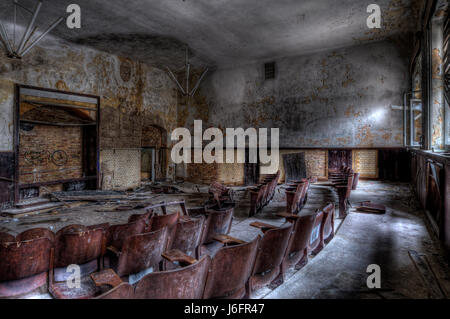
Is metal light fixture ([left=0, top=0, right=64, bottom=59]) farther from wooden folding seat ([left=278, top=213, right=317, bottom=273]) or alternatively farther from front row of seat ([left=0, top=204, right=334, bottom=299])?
wooden folding seat ([left=278, top=213, right=317, bottom=273])

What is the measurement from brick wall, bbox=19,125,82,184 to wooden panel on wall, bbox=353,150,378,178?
33.0ft

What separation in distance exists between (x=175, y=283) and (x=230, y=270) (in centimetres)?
43

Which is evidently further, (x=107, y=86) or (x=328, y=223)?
(x=107, y=86)

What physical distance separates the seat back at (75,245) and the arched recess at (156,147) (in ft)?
31.6

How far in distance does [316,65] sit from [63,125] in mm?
9229

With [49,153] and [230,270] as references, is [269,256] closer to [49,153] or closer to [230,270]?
[230,270]

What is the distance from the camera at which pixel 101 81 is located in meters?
9.30

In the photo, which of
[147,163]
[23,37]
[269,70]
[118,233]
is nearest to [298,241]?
[118,233]

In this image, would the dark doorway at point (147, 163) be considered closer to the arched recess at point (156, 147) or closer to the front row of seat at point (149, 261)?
the arched recess at point (156, 147)

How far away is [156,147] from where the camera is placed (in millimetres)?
12336

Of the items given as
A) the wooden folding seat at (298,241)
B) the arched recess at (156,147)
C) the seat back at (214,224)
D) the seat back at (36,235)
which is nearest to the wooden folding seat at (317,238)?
the wooden folding seat at (298,241)

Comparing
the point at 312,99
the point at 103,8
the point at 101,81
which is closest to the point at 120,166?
the point at 101,81

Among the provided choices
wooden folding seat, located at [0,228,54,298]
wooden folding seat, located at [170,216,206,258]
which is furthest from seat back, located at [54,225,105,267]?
wooden folding seat, located at [170,216,206,258]

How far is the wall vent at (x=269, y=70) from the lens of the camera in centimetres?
1068
